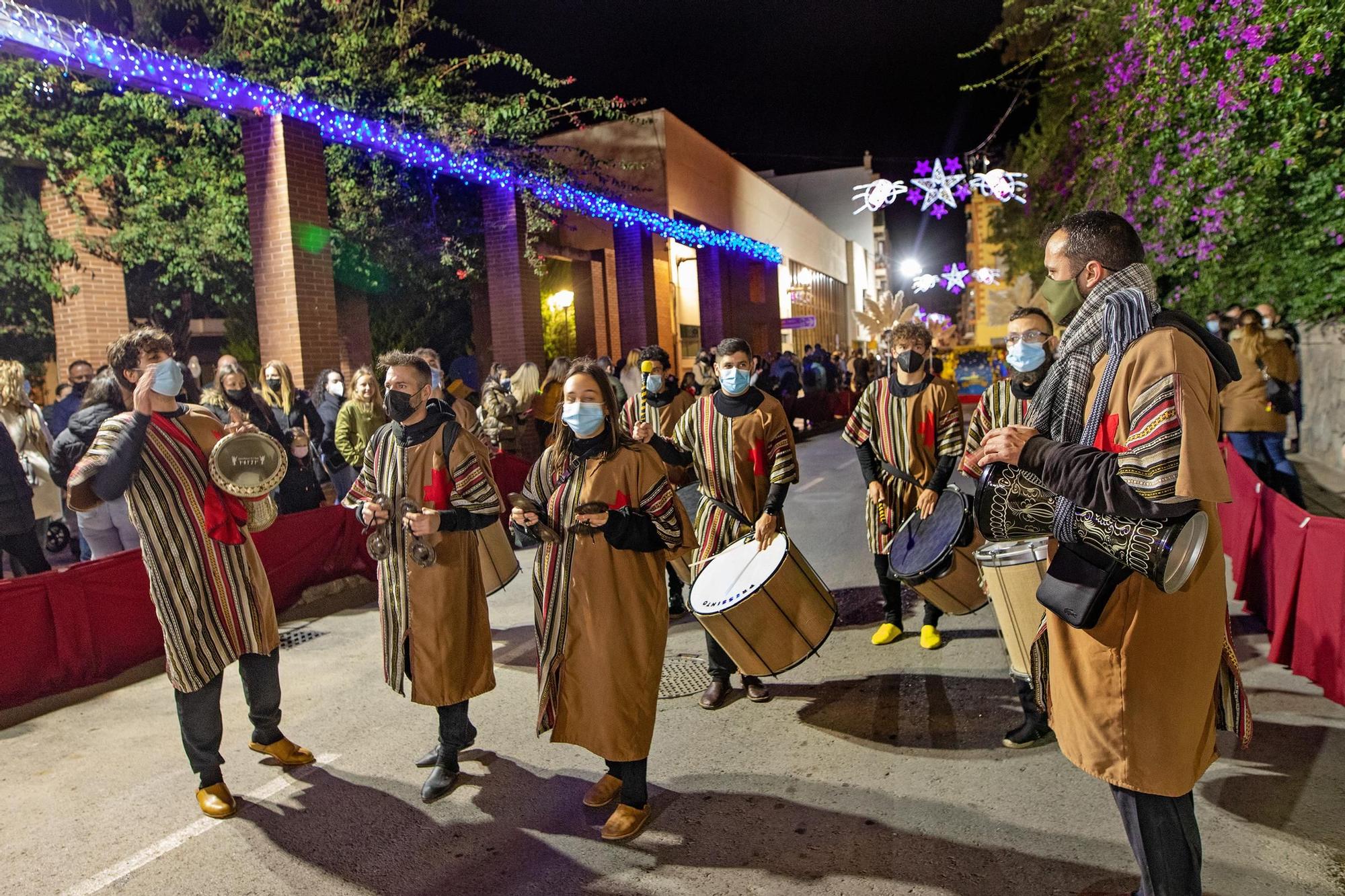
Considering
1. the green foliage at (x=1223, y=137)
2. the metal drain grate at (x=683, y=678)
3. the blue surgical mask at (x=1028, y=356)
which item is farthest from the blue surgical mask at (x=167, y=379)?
the green foliage at (x=1223, y=137)

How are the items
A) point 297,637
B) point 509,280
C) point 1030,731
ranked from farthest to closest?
point 509,280 → point 297,637 → point 1030,731

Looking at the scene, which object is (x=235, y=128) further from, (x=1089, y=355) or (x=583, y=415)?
(x=1089, y=355)

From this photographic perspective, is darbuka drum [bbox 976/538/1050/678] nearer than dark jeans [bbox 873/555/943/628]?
Yes

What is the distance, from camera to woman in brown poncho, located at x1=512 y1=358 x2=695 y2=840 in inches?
147

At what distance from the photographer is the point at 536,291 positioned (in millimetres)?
15789

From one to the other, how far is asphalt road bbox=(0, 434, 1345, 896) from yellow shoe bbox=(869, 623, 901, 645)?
38 cm

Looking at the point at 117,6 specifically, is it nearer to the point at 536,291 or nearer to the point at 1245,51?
the point at 536,291

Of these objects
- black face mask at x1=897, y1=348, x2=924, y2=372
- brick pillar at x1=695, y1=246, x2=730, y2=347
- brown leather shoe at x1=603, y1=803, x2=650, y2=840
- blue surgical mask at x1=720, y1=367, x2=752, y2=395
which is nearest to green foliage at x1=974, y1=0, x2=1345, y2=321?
black face mask at x1=897, y1=348, x2=924, y2=372

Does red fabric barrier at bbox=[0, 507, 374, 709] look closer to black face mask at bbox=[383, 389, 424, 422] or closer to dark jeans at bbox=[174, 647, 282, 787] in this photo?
dark jeans at bbox=[174, 647, 282, 787]

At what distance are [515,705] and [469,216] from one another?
13.0 meters

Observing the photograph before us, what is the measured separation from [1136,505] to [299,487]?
7904mm

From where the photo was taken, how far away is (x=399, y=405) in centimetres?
411

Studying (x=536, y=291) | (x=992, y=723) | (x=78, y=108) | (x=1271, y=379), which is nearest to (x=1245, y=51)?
(x=1271, y=379)

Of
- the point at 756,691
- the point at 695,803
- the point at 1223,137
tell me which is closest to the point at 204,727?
the point at 695,803
